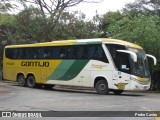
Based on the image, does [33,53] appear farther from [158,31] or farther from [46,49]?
[158,31]

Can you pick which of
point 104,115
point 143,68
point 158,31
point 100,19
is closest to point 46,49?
point 143,68

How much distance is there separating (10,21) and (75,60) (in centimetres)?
1561

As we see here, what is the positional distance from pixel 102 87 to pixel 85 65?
6.05 ft

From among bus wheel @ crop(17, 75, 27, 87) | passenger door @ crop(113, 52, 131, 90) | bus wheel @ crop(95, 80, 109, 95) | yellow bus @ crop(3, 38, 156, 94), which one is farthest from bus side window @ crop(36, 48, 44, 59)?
passenger door @ crop(113, 52, 131, 90)

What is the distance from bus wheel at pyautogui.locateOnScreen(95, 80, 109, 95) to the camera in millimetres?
23922

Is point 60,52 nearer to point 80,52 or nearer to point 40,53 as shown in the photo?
point 80,52

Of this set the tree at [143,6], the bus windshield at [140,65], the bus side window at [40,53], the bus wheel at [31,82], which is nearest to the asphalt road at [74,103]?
the bus windshield at [140,65]

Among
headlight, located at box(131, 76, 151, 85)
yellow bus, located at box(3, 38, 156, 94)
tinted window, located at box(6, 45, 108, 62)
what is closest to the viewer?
headlight, located at box(131, 76, 151, 85)

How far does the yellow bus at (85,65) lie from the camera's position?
2328cm

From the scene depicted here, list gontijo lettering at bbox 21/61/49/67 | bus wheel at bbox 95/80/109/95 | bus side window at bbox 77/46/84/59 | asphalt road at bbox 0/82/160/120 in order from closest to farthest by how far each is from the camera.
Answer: asphalt road at bbox 0/82/160/120 → bus wheel at bbox 95/80/109/95 → bus side window at bbox 77/46/84/59 → gontijo lettering at bbox 21/61/49/67

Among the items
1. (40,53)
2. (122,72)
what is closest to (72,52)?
(40,53)

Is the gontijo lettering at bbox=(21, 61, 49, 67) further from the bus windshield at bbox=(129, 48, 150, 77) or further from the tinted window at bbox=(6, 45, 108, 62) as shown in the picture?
the bus windshield at bbox=(129, 48, 150, 77)

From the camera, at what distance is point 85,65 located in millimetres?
24938

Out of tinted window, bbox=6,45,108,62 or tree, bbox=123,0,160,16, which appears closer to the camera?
tinted window, bbox=6,45,108,62
